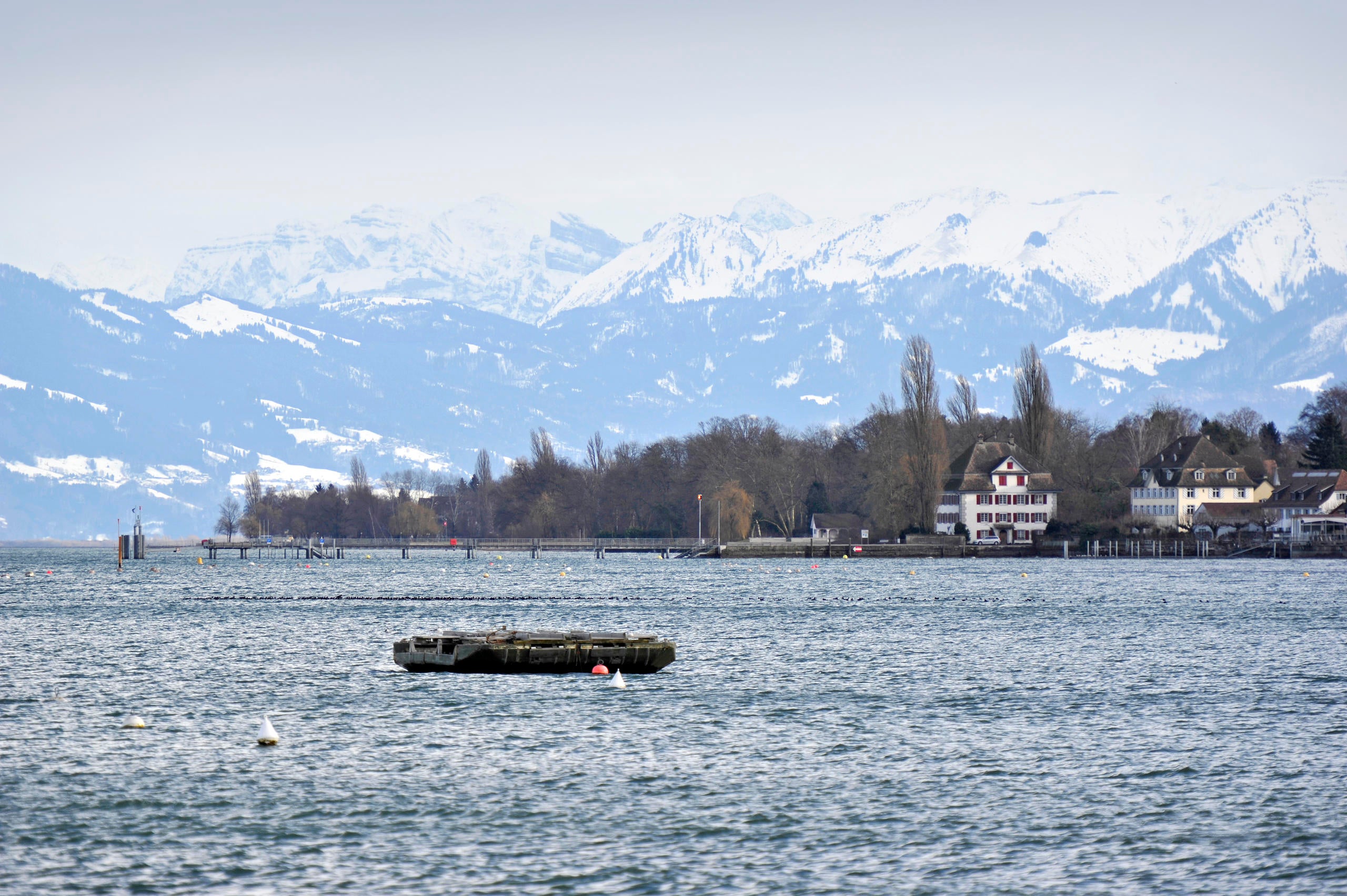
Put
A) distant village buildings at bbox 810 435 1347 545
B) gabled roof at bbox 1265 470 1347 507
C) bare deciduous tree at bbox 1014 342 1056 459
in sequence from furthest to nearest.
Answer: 1. bare deciduous tree at bbox 1014 342 1056 459
2. distant village buildings at bbox 810 435 1347 545
3. gabled roof at bbox 1265 470 1347 507

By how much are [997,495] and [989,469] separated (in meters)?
3.74

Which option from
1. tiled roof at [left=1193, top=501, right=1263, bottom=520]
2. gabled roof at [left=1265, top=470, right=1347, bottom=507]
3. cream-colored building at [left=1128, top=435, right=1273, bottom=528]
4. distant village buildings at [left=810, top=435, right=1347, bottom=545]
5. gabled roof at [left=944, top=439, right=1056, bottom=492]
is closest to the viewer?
gabled roof at [left=1265, top=470, right=1347, bottom=507]

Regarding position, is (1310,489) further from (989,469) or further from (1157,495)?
(989,469)

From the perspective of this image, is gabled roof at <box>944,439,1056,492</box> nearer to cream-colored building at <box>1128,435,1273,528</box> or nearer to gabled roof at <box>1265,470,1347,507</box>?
cream-colored building at <box>1128,435,1273,528</box>

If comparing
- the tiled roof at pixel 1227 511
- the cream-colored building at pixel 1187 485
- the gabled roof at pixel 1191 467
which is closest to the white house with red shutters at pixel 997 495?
the cream-colored building at pixel 1187 485

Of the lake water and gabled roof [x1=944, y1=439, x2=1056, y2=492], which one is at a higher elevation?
gabled roof [x1=944, y1=439, x2=1056, y2=492]

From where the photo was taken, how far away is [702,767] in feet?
127

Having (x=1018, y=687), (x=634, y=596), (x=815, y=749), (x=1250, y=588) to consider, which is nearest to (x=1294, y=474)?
(x=1250, y=588)

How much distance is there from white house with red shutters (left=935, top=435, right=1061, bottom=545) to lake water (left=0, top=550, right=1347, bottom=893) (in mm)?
112795

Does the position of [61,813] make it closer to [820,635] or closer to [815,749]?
[815,749]

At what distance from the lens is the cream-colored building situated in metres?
191

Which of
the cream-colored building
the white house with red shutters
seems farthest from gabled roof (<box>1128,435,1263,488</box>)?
the white house with red shutters

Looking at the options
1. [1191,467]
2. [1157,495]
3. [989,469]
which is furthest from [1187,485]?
[989,469]

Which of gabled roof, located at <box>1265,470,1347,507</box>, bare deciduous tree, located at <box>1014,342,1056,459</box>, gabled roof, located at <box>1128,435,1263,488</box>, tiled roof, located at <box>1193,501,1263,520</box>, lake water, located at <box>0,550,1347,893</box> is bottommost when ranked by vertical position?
lake water, located at <box>0,550,1347,893</box>
